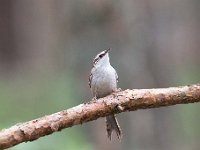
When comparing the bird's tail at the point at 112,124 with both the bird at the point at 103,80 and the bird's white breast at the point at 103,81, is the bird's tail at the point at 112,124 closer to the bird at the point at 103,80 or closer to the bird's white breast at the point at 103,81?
the bird at the point at 103,80

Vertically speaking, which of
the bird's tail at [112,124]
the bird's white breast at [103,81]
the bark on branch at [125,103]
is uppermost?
the bird's white breast at [103,81]

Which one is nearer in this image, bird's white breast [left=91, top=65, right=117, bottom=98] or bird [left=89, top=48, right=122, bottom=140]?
bird [left=89, top=48, right=122, bottom=140]

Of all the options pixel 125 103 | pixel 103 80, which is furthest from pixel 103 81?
pixel 125 103

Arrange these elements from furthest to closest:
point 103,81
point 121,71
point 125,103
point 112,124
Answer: point 121,71 → point 103,81 → point 112,124 → point 125,103

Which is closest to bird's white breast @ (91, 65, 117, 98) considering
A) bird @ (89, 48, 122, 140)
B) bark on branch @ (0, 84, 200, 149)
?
bird @ (89, 48, 122, 140)

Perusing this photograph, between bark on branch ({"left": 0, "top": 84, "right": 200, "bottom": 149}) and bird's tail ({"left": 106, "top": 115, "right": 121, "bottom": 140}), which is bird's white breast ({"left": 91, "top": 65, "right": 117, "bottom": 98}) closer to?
bird's tail ({"left": 106, "top": 115, "right": 121, "bottom": 140})

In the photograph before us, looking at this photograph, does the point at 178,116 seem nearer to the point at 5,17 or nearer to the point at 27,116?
the point at 27,116

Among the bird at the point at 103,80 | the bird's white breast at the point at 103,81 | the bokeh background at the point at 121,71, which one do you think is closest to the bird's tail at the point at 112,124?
the bird at the point at 103,80

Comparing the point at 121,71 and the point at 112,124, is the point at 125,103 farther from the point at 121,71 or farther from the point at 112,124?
the point at 121,71
